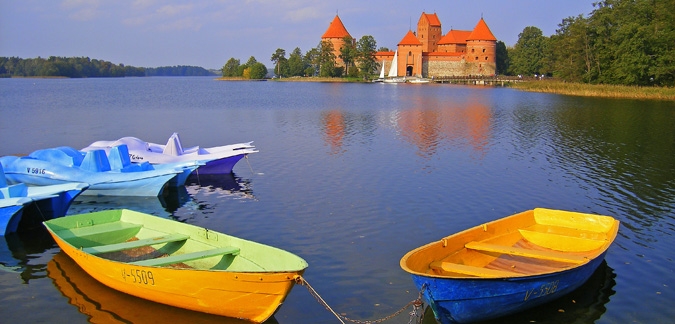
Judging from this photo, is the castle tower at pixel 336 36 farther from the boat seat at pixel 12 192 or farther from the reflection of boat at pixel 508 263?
the reflection of boat at pixel 508 263

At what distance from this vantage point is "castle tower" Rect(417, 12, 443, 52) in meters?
130

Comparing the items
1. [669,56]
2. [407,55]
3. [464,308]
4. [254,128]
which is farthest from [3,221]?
[407,55]

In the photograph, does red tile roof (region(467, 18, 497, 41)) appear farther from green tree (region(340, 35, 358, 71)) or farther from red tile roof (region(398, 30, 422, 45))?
green tree (region(340, 35, 358, 71))

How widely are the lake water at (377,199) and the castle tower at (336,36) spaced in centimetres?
9595

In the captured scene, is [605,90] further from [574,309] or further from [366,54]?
[366,54]

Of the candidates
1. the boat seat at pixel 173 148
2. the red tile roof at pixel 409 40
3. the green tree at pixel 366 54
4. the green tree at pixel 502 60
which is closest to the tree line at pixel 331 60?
the green tree at pixel 366 54

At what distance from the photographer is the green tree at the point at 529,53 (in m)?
114

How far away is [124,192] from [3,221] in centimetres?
422

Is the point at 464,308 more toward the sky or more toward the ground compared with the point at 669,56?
more toward the ground

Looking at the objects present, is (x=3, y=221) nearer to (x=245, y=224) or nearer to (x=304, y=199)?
(x=245, y=224)

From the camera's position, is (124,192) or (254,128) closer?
(124,192)

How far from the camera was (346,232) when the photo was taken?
13.8m

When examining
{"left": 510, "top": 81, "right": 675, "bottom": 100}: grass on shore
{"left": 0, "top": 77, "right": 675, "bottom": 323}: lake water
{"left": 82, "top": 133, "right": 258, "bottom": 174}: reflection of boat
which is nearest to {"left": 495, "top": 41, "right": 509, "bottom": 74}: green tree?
{"left": 510, "top": 81, "right": 675, "bottom": 100}: grass on shore

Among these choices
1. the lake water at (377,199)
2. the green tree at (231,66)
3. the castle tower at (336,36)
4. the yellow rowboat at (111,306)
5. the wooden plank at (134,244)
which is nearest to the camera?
the yellow rowboat at (111,306)
